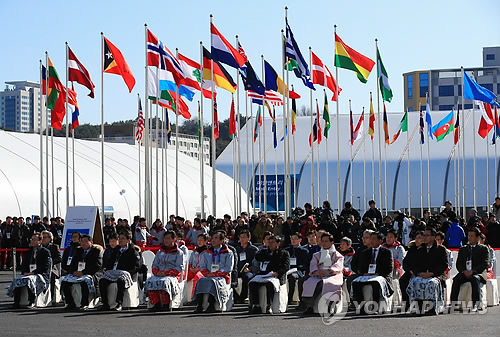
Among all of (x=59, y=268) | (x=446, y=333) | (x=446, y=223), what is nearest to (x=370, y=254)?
(x=446, y=333)

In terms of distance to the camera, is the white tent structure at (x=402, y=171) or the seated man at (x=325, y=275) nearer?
the seated man at (x=325, y=275)

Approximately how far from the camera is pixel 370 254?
16891 mm

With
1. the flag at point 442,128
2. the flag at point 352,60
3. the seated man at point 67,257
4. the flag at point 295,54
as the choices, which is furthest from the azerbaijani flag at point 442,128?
the seated man at point 67,257

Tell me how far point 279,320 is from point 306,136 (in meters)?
56.9

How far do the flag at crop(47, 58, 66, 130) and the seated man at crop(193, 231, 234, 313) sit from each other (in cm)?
1581

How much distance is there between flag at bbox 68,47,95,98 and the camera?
1201 inches

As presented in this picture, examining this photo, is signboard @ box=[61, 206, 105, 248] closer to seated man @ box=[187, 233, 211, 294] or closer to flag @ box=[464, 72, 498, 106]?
seated man @ box=[187, 233, 211, 294]

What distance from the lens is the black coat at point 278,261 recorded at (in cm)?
1752

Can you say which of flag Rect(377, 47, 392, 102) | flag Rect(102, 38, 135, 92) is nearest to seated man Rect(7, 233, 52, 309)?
flag Rect(102, 38, 135, 92)

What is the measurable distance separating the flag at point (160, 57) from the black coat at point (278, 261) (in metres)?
13.8

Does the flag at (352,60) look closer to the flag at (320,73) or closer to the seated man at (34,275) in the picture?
the flag at (320,73)

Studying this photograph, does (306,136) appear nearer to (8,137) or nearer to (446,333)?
(8,137)

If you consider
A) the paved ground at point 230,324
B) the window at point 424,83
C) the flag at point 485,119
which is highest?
the window at point 424,83

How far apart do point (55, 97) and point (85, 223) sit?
981 cm
